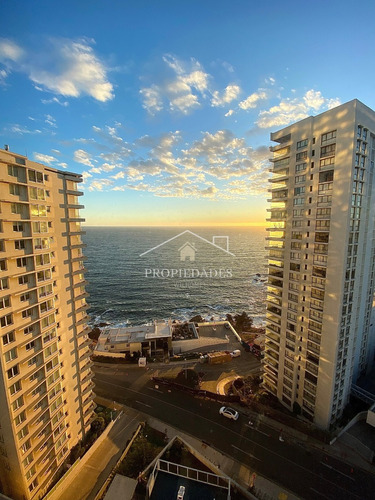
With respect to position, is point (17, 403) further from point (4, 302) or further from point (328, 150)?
point (328, 150)

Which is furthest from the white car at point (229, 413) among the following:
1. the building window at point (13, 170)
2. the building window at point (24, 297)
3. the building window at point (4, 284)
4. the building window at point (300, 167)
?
the building window at point (13, 170)

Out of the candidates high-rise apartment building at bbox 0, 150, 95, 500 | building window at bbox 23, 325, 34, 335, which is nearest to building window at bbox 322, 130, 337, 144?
high-rise apartment building at bbox 0, 150, 95, 500

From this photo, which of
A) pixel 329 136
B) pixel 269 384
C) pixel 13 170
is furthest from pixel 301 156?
pixel 269 384

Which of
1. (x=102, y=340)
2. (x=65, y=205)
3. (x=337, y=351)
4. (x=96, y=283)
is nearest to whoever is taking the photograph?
(x=65, y=205)

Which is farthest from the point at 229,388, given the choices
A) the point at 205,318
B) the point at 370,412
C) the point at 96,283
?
the point at 96,283

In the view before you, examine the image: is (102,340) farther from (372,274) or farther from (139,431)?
(372,274)

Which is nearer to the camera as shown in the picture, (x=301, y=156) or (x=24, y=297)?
(x=24, y=297)
